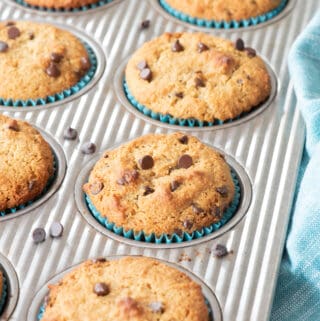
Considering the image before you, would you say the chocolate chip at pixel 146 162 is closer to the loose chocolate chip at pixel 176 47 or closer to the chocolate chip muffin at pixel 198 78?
the chocolate chip muffin at pixel 198 78

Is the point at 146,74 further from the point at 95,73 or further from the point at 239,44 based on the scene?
the point at 239,44

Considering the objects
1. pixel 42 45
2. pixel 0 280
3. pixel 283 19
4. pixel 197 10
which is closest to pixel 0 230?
pixel 0 280

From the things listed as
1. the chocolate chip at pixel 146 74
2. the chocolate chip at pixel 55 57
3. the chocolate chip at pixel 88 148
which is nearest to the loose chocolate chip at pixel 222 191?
the chocolate chip at pixel 88 148

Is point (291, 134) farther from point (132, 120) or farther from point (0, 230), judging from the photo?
point (0, 230)

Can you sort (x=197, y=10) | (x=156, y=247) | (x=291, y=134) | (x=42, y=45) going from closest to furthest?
(x=156, y=247) < (x=291, y=134) < (x=42, y=45) < (x=197, y=10)

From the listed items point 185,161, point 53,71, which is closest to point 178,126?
point 185,161

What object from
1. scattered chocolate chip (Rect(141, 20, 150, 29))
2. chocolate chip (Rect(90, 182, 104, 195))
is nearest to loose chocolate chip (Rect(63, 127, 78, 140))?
chocolate chip (Rect(90, 182, 104, 195))
